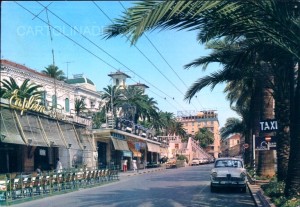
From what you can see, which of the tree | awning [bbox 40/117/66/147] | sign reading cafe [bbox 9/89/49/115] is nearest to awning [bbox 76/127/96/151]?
awning [bbox 40/117/66/147]

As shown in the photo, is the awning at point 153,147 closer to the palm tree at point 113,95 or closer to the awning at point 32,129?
the palm tree at point 113,95

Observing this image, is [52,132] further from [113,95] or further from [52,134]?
[113,95]

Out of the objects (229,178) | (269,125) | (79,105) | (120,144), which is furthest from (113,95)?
(269,125)

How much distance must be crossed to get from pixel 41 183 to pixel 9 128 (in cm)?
597

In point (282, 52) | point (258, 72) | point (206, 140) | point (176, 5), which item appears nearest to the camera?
point (176, 5)

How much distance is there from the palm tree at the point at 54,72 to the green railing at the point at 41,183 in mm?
33557

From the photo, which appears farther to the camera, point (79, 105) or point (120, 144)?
point (79, 105)

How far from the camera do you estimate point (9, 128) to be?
79.5 ft

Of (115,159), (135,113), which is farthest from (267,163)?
(135,113)

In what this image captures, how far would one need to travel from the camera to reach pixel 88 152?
3812cm

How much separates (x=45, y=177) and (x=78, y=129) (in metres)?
15.5

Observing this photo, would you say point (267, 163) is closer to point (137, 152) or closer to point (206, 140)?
point (137, 152)

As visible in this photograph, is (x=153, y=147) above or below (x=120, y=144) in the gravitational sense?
below

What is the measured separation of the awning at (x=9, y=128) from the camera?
23.5 metres
